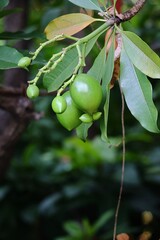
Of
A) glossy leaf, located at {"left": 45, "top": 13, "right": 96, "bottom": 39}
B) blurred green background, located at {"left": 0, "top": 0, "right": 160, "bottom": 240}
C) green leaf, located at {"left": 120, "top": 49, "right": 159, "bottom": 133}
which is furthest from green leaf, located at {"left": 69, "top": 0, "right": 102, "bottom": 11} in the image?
blurred green background, located at {"left": 0, "top": 0, "right": 160, "bottom": 240}

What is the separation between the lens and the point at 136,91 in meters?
0.92

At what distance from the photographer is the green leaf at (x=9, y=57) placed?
0.96 meters

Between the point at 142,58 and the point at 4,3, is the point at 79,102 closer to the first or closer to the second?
the point at 142,58

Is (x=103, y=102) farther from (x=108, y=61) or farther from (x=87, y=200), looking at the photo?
(x=87, y=200)

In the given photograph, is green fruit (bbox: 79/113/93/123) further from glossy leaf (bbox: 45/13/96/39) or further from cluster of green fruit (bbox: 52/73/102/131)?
glossy leaf (bbox: 45/13/96/39)

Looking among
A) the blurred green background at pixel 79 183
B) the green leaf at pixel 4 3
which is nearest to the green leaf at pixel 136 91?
the green leaf at pixel 4 3

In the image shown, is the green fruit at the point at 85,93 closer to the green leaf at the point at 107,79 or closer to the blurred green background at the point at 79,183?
the green leaf at the point at 107,79

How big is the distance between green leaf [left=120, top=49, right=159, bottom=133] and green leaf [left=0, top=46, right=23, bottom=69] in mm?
→ 196

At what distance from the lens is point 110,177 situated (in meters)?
2.26

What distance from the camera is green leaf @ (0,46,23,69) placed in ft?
3.15

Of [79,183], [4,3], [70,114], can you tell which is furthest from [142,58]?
[79,183]

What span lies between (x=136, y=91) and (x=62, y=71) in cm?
13

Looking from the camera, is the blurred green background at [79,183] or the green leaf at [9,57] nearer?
the green leaf at [9,57]

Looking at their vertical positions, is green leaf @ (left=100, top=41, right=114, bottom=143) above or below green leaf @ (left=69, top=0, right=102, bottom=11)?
below
